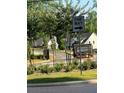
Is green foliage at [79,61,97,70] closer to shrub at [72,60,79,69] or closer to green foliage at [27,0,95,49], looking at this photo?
shrub at [72,60,79,69]

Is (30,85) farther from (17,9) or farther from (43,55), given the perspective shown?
(17,9)

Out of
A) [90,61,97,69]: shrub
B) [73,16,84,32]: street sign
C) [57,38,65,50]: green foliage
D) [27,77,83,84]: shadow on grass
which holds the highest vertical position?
[73,16,84,32]: street sign

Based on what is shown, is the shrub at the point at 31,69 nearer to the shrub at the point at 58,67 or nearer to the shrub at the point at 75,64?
the shrub at the point at 58,67

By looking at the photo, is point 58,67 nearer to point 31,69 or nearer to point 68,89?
point 31,69

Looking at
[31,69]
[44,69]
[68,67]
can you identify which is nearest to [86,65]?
[68,67]

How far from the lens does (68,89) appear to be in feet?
24.2

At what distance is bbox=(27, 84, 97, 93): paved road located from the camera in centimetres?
712

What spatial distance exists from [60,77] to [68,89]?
1311mm

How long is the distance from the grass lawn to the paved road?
63cm

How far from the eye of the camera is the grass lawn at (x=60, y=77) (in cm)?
847

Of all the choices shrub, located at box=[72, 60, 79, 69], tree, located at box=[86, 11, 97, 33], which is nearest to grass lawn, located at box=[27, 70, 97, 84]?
shrub, located at box=[72, 60, 79, 69]
